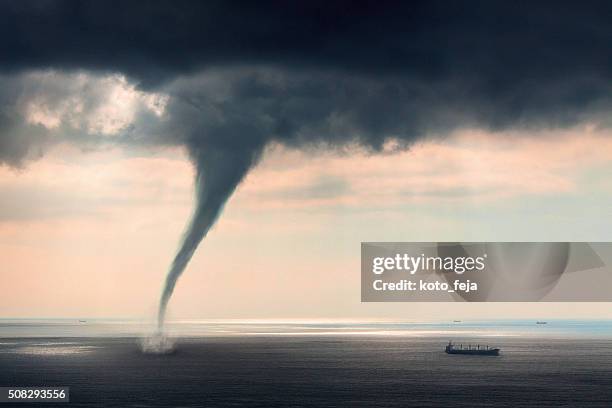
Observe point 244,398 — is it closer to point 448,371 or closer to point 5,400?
point 5,400

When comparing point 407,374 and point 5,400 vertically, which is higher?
point 407,374

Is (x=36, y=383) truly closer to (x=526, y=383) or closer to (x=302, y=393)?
(x=302, y=393)

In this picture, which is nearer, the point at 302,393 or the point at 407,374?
the point at 302,393

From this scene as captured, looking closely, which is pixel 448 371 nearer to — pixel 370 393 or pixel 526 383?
pixel 526 383

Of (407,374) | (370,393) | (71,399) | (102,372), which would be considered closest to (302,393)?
(370,393)

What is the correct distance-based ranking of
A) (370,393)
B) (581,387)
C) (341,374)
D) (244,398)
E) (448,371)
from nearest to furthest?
(244,398) < (370,393) < (581,387) < (341,374) < (448,371)

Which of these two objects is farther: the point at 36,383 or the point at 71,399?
the point at 36,383

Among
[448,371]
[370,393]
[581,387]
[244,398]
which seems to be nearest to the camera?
[244,398]

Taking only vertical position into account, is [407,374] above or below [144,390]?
above

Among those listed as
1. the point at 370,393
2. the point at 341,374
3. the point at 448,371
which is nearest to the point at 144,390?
the point at 370,393
